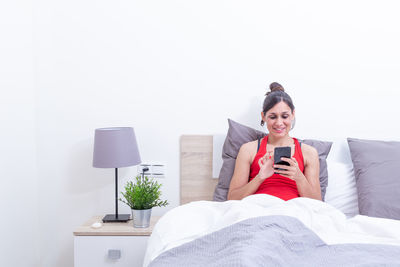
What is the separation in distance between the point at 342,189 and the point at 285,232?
36.0 inches

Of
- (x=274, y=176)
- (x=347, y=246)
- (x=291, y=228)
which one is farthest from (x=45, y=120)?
(x=347, y=246)

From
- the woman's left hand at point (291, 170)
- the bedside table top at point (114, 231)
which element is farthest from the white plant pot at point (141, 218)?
the woman's left hand at point (291, 170)

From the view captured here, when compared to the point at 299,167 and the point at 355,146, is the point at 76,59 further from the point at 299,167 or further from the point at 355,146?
the point at 355,146

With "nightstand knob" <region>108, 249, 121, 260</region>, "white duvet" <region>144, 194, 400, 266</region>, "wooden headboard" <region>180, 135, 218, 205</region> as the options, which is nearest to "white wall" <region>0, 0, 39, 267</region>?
"nightstand knob" <region>108, 249, 121, 260</region>

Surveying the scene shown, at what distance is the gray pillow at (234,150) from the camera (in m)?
1.90

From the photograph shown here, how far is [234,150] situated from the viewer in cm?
197

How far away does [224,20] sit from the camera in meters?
2.14

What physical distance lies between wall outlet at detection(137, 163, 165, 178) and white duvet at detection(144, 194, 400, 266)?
73 centimetres

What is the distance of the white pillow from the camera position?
1844 millimetres

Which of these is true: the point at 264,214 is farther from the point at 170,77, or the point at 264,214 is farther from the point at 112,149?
the point at 170,77

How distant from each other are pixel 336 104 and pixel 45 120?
1723mm

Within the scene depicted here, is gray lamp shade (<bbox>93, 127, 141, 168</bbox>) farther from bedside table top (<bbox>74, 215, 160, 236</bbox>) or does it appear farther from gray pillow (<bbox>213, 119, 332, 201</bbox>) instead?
gray pillow (<bbox>213, 119, 332, 201</bbox>)

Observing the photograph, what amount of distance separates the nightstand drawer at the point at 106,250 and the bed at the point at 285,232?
46 cm

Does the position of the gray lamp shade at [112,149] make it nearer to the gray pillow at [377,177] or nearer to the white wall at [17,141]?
the white wall at [17,141]
